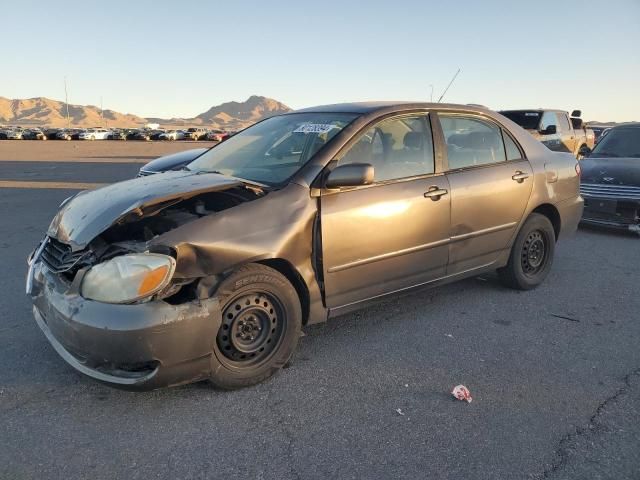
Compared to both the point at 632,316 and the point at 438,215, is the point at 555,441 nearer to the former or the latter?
the point at 438,215

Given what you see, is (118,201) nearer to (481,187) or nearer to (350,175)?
(350,175)

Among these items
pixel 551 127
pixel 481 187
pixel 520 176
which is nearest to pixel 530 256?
pixel 520 176

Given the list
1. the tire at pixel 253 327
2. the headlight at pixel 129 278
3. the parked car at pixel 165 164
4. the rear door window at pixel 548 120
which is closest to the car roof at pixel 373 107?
the tire at pixel 253 327

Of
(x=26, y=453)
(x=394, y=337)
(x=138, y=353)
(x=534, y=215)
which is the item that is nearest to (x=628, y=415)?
(x=394, y=337)

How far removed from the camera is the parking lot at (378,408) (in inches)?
95.4

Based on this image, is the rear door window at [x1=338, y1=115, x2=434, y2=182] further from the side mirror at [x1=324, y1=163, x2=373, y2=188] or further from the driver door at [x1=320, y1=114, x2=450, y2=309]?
the side mirror at [x1=324, y1=163, x2=373, y2=188]

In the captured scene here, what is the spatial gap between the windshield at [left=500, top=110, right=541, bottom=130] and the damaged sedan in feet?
28.7

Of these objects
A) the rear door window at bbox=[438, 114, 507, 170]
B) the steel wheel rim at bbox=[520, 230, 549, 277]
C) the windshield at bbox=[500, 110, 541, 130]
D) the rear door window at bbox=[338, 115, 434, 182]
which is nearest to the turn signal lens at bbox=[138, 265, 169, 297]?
the rear door window at bbox=[338, 115, 434, 182]

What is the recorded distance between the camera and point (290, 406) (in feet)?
9.57

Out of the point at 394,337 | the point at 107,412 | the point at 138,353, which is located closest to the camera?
the point at 138,353

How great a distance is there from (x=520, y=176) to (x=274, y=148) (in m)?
2.24

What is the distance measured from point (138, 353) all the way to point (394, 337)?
75.1 inches

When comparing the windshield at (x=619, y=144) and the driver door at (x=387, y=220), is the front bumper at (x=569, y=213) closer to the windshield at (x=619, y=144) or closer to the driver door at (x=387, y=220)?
the driver door at (x=387, y=220)

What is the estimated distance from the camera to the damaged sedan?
2.73m
